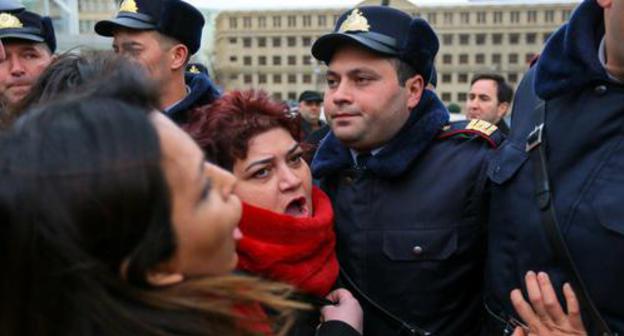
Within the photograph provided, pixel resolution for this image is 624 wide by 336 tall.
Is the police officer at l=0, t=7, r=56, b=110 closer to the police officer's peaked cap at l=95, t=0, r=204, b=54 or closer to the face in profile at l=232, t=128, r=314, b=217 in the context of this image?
the police officer's peaked cap at l=95, t=0, r=204, b=54

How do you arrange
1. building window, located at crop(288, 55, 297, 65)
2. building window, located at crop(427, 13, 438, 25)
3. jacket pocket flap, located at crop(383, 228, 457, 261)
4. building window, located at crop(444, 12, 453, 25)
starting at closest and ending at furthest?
1. jacket pocket flap, located at crop(383, 228, 457, 261)
2. building window, located at crop(427, 13, 438, 25)
3. building window, located at crop(444, 12, 453, 25)
4. building window, located at crop(288, 55, 297, 65)

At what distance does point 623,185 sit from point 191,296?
1337 mm

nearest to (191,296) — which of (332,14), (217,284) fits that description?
(217,284)

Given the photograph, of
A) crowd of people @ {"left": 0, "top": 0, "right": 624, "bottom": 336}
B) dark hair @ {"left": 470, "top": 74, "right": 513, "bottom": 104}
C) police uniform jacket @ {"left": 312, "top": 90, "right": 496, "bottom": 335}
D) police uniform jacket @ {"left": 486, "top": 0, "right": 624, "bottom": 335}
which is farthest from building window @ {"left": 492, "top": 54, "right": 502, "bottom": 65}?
police uniform jacket @ {"left": 486, "top": 0, "right": 624, "bottom": 335}

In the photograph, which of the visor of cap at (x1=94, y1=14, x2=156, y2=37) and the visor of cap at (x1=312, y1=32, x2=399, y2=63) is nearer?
the visor of cap at (x1=312, y1=32, x2=399, y2=63)

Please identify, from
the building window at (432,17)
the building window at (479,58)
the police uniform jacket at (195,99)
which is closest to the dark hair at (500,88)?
the police uniform jacket at (195,99)

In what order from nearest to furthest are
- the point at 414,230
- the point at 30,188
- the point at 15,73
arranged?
the point at 30,188 < the point at 414,230 < the point at 15,73

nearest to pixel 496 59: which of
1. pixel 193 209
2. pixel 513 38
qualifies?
pixel 513 38

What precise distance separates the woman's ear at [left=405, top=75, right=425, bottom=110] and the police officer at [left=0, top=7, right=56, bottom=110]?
2.64 m

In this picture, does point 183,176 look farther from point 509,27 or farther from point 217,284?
point 509,27

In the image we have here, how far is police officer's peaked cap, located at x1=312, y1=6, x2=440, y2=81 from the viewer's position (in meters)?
2.51

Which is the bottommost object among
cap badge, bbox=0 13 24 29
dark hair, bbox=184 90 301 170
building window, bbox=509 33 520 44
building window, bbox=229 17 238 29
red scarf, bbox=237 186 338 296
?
building window, bbox=509 33 520 44

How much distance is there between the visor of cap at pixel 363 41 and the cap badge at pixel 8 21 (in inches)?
105

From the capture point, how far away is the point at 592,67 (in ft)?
6.17
